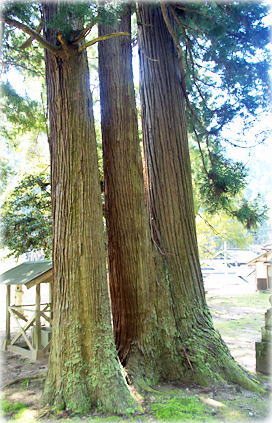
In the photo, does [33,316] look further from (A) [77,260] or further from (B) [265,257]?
(B) [265,257]

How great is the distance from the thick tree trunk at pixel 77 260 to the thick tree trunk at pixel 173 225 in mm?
1044

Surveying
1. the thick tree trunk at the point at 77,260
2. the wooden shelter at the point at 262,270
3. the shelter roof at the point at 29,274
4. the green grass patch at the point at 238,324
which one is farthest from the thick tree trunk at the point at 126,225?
the wooden shelter at the point at 262,270

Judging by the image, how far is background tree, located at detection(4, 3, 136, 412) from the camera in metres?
3.37

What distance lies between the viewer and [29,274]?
6809 millimetres

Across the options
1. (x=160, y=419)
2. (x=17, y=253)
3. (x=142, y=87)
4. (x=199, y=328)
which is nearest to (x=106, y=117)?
(x=142, y=87)

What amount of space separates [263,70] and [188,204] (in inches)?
95.0

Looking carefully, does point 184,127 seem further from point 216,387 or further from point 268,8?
point 216,387

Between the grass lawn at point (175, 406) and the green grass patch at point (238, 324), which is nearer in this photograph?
the grass lawn at point (175, 406)

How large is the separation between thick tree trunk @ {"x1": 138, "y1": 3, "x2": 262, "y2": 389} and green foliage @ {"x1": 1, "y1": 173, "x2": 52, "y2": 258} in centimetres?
322

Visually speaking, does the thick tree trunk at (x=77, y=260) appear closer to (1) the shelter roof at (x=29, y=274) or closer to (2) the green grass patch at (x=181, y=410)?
(2) the green grass patch at (x=181, y=410)

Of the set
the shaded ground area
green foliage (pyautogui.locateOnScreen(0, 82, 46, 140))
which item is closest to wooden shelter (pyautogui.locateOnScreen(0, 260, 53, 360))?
the shaded ground area

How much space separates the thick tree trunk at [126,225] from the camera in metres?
Answer: 4.20

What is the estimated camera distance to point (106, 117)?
15.1ft

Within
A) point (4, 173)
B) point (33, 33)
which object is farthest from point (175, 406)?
point (4, 173)
